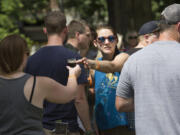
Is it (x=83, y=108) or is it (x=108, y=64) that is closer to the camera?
(x=83, y=108)

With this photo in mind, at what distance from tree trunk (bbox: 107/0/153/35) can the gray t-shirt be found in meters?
11.5

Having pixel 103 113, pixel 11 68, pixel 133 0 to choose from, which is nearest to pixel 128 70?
pixel 11 68

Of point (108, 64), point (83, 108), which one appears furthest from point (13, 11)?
point (83, 108)

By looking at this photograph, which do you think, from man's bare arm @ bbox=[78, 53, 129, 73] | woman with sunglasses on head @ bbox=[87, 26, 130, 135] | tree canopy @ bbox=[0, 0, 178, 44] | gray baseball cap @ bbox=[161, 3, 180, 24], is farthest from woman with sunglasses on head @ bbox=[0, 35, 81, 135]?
tree canopy @ bbox=[0, 0, 178, 44]

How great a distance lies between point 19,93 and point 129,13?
12.7 m

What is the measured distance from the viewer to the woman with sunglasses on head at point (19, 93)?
351 cm

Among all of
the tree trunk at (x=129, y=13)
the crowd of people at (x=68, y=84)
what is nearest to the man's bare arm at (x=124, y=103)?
the crowd of people at (x=68, y=84)

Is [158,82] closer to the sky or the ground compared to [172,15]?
closer to the ground

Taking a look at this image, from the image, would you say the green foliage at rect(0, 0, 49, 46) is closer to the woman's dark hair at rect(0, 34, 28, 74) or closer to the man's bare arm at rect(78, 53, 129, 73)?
the man's bare arm at rect(78, 53, 129, 73)

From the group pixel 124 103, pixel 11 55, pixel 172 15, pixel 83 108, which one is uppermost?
pixel 172 15

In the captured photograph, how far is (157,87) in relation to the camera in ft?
12.2

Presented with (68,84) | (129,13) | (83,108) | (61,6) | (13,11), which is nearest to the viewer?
(68,84)

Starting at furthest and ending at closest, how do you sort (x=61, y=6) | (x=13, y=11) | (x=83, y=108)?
(x=13, y=11) < (x=61, y=6) < (x=83, y=108)

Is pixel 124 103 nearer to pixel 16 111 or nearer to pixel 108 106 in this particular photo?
pixel 16 111
